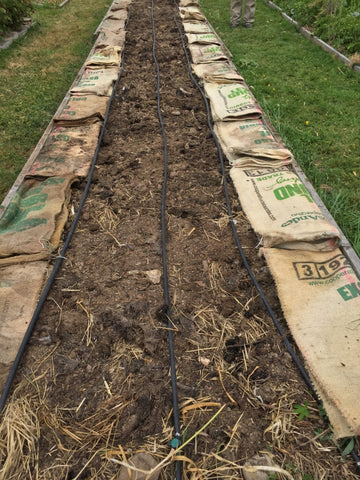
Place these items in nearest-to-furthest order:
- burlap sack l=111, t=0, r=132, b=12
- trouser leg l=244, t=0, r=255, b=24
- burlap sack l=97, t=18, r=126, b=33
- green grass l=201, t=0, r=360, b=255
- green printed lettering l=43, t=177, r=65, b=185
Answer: green printed lettering l=43, t=177, r=65, b=185
green grass l=201, t=0, r=360, b=255
burlap sack l=97, t=18, r=126, b=33
trouser leg l=244, t=0, r=255, b=24
burlap sack l=111, t=0, r=132, b=12

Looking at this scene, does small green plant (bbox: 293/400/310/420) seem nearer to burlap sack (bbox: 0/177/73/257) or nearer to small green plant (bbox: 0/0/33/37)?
burlap sack (bbox: 0/177/73/257)

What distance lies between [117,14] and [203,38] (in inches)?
109

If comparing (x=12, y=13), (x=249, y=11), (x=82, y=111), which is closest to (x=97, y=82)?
(x=82, y=111)

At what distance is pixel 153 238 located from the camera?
2.73 m

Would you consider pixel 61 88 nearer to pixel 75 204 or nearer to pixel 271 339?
pixel 75 204

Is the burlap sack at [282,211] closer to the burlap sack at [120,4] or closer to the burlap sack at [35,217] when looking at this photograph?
the burlap sack at [35,217]

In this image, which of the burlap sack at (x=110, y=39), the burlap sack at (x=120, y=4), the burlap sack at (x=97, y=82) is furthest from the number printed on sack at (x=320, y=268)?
the burlap sack at (x=120, y=4)

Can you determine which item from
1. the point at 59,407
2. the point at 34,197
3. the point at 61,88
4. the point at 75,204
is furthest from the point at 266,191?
the point at 61,88

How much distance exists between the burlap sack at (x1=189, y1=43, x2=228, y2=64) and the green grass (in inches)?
17.9

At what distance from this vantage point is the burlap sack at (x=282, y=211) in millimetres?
2414

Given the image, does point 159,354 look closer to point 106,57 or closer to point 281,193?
point 281,193

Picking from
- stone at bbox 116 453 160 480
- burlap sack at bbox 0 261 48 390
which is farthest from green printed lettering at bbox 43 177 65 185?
stone at bbox 116 453 160 480

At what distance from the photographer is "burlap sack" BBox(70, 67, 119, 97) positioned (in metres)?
4.48

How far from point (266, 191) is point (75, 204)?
5.40ft
